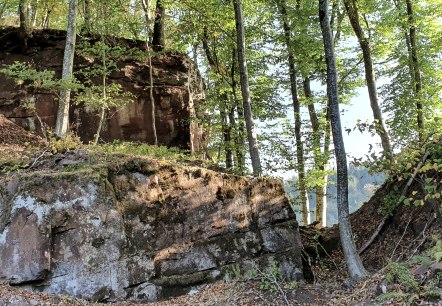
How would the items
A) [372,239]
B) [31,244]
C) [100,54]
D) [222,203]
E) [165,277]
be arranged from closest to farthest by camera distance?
1. [31,244]
2. [165,277]
3. [222,203]
4. [372,239]
5. [100,54]

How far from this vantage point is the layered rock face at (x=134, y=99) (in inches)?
509

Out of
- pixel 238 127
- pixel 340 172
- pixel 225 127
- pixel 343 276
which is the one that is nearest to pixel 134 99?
pixel 225 127

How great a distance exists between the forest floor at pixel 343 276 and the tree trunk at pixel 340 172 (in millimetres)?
429

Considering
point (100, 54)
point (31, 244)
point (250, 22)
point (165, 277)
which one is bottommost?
point (165, 277)

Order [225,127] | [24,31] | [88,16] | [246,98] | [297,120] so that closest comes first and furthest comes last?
[246,98] → [88,16] → [24,31] → [297,120] → [225,127]

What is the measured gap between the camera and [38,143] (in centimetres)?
1116

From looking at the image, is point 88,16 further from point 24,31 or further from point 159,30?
point 159,30

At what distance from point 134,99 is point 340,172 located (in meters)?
9.13

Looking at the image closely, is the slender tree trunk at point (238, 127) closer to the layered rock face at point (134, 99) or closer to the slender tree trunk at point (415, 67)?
the layered rock face at point (134, 99)

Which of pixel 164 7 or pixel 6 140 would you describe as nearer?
pixel 6 140

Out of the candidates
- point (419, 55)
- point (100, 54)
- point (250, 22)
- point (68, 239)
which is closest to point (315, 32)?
point (250, 22)

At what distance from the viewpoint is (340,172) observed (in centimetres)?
778

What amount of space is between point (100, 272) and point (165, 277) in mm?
1312

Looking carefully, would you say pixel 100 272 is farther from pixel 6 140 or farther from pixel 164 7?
pixel 164 7
